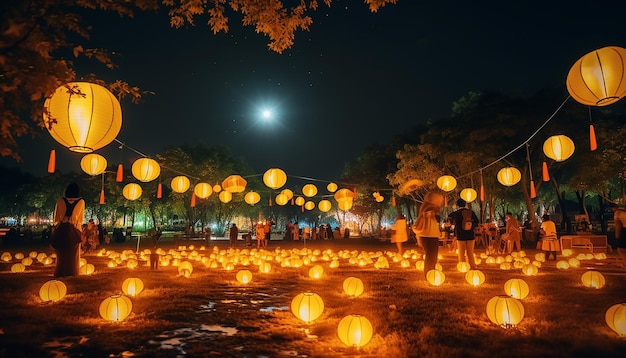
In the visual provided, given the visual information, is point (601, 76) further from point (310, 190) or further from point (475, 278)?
point (310, 190)

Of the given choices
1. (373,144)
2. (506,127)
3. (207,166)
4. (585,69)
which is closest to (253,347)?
(585,69)

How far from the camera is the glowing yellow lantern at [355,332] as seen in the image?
15.9ft

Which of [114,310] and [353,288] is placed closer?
[114,310]

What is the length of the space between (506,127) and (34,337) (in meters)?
24.8

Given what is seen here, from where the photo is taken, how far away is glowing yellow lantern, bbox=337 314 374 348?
4.85 m

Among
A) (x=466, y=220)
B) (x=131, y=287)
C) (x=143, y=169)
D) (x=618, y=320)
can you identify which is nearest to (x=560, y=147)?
(x=466, y=220)

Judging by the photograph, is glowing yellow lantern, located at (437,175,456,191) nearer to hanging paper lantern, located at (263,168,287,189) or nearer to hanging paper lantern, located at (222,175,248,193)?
Answer: hanging paper lantern, located at (263,168,287,189)

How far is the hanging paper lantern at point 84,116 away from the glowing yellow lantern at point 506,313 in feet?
21.9

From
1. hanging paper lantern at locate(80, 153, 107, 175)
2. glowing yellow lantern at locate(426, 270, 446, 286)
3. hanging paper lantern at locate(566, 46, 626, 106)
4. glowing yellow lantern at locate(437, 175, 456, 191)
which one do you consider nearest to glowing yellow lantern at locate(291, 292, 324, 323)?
glowing yellow lantern at locate(426, 270, 446, 286)

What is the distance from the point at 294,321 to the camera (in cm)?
616

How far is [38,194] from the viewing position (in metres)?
55.2

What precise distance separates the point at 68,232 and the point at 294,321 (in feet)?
22.0

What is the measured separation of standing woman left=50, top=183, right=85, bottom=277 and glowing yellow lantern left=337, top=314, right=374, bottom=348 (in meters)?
7.86

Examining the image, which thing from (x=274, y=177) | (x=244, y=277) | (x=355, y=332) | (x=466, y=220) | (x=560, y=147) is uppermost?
(x=560, y=147)
